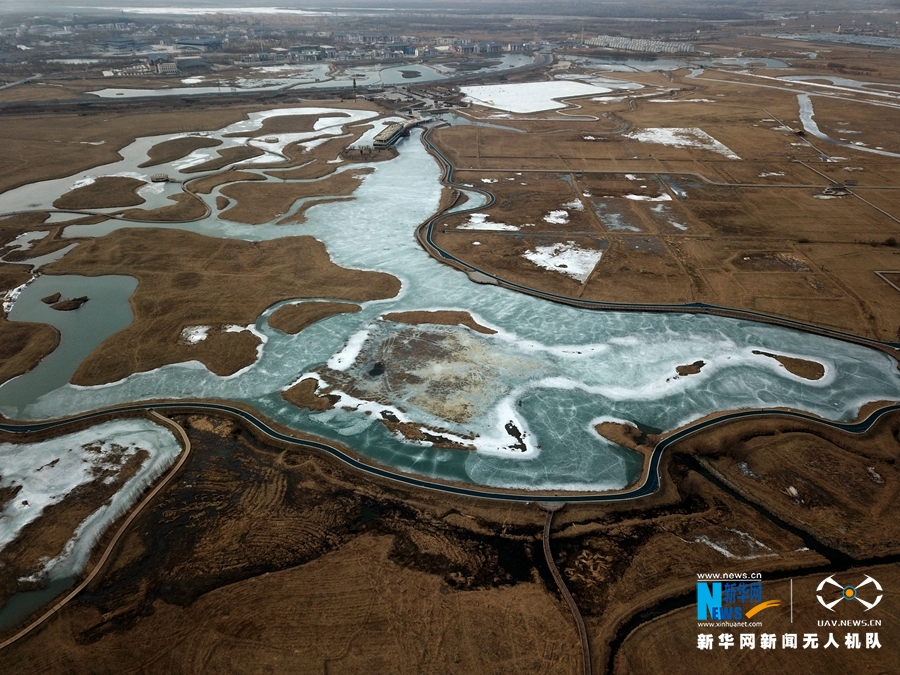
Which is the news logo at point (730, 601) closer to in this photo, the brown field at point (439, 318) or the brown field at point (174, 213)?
the brown field at point (439, 318)

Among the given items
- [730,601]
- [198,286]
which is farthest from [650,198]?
[198,286]

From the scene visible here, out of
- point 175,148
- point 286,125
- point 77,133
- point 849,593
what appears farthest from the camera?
point 286,125

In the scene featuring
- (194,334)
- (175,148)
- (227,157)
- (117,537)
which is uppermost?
(175,148)

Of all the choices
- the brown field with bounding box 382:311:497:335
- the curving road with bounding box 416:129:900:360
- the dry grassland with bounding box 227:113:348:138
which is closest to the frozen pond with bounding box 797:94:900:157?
the curving road with bounding box 416:129:900:360

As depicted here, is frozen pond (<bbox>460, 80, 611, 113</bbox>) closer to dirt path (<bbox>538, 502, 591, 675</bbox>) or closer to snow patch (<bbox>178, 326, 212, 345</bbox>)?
snow patch (<bbox>178, 326, 212, 345</bbox>)

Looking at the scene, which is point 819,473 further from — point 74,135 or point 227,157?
point 74,135
